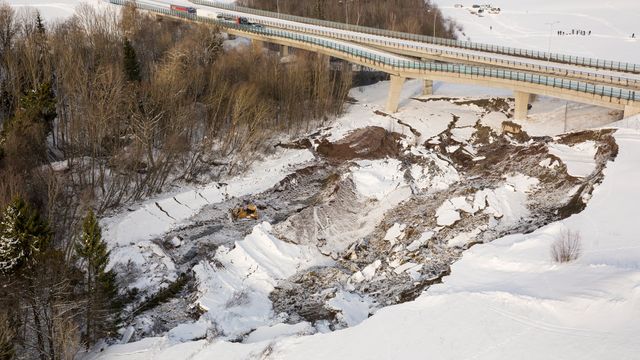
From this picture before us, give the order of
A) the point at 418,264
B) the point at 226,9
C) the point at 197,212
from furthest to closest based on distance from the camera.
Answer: the point at 226,9 < the point at 197,212 < the point at 418,264

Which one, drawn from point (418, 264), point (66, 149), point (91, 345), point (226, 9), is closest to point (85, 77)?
point (66, 149)

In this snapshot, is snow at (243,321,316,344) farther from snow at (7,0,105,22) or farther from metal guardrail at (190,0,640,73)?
snow at (7,0,105,22)

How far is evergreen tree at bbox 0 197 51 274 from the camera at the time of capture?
27.0 metres

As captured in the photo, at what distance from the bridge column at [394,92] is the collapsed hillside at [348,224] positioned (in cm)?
618

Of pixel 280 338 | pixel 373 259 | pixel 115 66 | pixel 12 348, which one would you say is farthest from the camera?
pixel 115 66

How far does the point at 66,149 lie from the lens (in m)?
46.3

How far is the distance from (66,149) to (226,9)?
51.3 m

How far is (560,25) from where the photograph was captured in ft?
363

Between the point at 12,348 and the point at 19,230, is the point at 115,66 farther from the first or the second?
the point at 12,348

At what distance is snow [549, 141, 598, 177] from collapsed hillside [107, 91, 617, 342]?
13 centimetres

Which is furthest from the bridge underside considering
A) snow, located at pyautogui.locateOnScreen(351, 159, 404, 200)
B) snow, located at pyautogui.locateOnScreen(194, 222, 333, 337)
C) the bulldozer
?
snow, located at pyautogui.locateOnScreen(194, 222, 333, 337)

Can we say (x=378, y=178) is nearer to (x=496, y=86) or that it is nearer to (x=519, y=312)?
(x=496, y=86)

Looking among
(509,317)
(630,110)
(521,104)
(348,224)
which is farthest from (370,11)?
(509,317)

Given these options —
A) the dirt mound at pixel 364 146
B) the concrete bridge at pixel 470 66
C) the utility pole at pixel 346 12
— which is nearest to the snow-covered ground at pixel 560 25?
the utility pole at pixel 346 12
